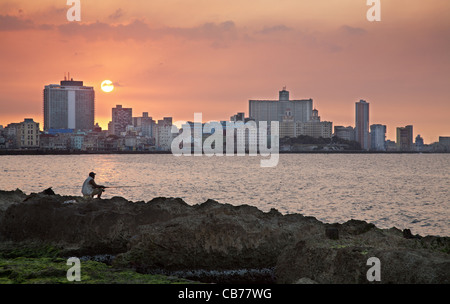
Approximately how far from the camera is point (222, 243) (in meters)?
14.9

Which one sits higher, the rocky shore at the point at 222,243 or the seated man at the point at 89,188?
the seated man at the point at 89,188

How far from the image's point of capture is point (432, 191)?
5694 cm

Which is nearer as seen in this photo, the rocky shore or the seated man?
the rocky shore

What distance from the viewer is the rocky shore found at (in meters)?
11.0

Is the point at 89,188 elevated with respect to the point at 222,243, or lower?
elevated

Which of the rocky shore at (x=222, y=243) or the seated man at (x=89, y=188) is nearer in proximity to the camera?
the rocky shore at (x=222, y=243)

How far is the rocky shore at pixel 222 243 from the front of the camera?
36.1ft

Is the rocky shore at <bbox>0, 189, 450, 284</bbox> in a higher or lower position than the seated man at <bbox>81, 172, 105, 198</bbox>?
lower
